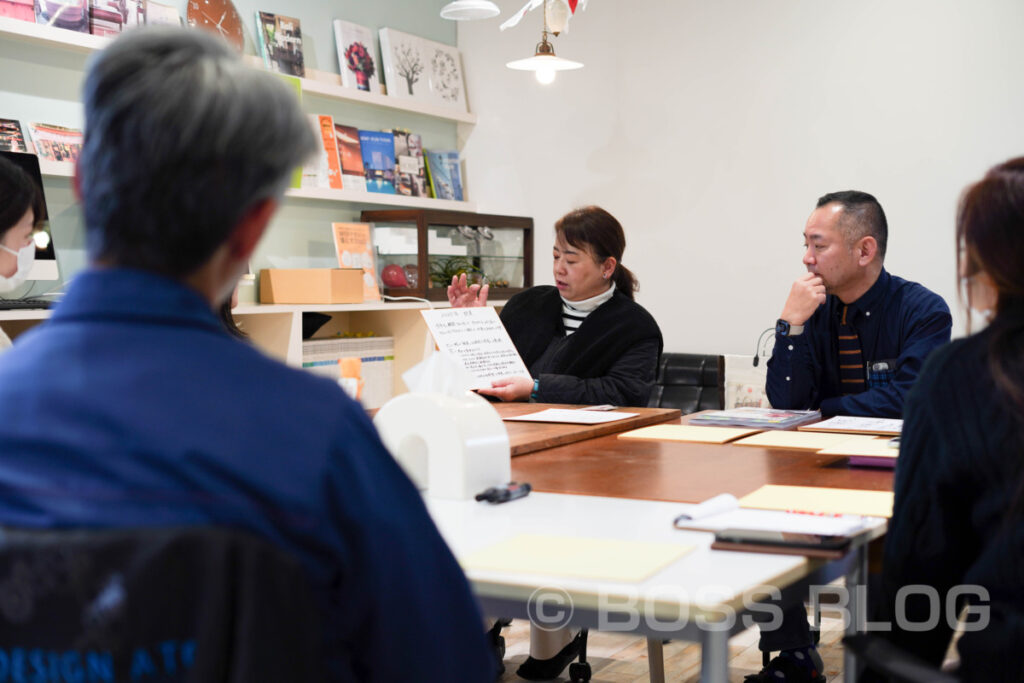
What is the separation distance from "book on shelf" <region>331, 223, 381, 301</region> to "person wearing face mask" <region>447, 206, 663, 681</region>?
1448 mm

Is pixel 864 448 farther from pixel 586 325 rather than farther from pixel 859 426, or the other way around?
pixel 586 325

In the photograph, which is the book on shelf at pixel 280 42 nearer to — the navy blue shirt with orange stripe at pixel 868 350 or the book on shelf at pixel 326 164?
the book on shelf at pixel 326 164

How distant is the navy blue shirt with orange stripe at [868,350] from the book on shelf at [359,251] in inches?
88.6

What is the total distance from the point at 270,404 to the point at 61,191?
3554 mm

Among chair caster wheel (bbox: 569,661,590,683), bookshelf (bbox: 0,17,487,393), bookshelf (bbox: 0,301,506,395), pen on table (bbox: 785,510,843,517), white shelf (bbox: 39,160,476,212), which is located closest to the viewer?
pen on table (bbox: 785,510,843,517)

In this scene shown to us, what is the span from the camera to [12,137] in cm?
377

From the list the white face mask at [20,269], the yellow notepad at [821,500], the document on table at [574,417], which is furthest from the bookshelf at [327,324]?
the yellow notepad at [821,500]

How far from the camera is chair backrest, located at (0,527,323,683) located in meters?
0.78

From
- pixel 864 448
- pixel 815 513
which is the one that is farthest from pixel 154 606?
pixel 864 448

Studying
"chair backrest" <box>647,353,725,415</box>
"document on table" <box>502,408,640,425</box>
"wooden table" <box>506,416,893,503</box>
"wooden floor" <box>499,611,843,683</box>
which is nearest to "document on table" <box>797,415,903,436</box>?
"wooden table" <box>506,416,893,503</box>

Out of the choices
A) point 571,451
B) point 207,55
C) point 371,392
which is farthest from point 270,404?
point 371,392

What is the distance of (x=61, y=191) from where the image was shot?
3.97m

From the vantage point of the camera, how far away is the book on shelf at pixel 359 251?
16.3 ft

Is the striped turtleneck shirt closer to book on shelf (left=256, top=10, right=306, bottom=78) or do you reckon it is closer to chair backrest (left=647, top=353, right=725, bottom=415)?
chair backrest (left=647, top=353, right=725, bottom=415)
